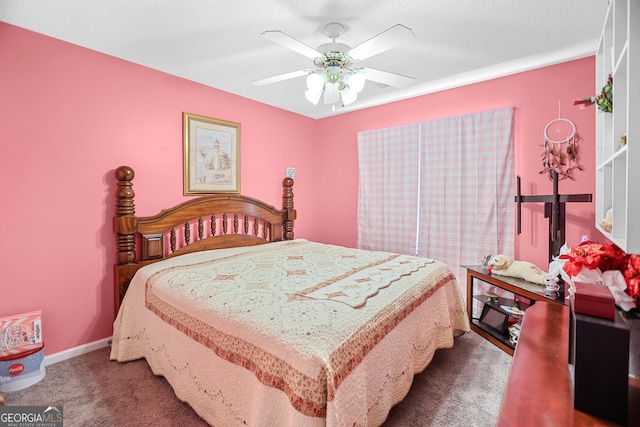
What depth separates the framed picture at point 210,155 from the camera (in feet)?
9.95

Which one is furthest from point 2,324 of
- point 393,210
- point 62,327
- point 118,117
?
point 393,210

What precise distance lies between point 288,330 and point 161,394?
1.23 m

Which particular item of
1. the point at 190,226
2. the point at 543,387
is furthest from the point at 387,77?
the point at 190,226

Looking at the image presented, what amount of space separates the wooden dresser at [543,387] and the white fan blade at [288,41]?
1.82 m

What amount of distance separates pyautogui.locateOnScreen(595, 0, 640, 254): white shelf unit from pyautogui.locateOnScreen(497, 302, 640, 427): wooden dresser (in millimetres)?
463

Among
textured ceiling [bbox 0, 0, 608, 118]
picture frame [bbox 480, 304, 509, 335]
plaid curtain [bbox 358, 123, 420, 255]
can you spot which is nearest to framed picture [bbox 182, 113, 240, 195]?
textured ceiling [bbox 0, 0, 608, 118]

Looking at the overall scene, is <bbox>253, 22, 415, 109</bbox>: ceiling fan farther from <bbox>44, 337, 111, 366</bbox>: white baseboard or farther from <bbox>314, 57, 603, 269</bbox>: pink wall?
<bbox>44, 337, 111, 366</bbox>: white baseboard

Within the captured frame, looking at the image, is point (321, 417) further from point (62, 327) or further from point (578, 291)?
point (62, 327)

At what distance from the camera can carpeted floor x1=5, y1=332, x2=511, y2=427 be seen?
5.60 ft

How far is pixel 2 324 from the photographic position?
197cm

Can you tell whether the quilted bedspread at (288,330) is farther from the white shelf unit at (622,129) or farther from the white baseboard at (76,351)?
the white shelf unit at (622,129)

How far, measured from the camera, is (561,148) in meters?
2.64

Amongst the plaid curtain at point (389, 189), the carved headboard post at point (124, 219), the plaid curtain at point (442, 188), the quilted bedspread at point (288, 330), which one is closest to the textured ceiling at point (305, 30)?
the plaid curtain at point (442, 188)

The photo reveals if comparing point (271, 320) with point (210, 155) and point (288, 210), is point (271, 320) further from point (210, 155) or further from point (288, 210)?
point (288, 210)
